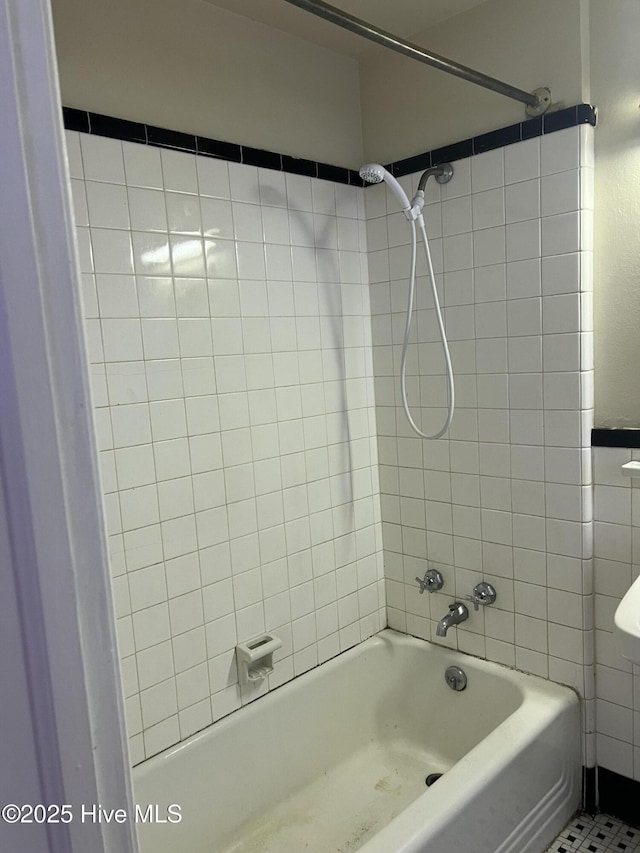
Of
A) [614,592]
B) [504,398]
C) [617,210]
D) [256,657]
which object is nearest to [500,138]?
[617,210]

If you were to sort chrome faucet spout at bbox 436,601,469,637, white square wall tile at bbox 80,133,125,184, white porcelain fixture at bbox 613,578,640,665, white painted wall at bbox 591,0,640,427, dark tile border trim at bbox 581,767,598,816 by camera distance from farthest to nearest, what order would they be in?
1. chrome faucet spout at bbox 436,601,469,637
2. dark tile border trim at bbox 581,767,598,816
3. white painted wall at bbox 591,0,640,427
4. white square wall tile at bbox 80,133,125,184
5. white porcelain fixture at bbox 613,578,640,665

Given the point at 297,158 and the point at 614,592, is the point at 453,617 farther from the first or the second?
the point at 297,158

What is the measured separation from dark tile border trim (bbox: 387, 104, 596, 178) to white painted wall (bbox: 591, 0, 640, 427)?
0.26 ft

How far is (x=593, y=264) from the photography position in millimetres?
1765

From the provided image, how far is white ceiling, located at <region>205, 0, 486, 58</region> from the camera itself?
5.88 feet

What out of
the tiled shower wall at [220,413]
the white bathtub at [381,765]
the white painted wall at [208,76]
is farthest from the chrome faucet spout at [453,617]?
the white painted wall at [208,76]

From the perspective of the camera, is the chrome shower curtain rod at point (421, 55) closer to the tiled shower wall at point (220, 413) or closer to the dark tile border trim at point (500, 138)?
the dark tile border trim at point (500, 138)

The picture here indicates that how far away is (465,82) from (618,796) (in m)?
2.27

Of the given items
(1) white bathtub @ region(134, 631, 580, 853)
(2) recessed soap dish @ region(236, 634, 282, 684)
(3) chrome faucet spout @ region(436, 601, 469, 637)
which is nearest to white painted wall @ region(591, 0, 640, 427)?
(3) chrome faucet spout @ region(436, 601, 469, 637)

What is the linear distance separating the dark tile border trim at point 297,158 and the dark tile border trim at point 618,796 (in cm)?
194

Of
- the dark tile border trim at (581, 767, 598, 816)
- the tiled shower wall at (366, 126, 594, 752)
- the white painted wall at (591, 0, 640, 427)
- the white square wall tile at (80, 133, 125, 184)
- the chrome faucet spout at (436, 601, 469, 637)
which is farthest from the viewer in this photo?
the chrome faucet spout at (436, 601, 469, 637)

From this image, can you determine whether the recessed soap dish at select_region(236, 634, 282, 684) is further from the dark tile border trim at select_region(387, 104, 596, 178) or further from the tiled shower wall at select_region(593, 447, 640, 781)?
the dark tile border trim at select_region(387, 104, 596, 178)

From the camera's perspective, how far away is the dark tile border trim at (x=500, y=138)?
5.51 feet

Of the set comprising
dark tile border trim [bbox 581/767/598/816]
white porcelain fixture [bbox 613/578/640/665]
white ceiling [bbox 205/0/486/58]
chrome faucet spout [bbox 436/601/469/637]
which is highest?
white ceiling [bbox 205/0/486/58]
